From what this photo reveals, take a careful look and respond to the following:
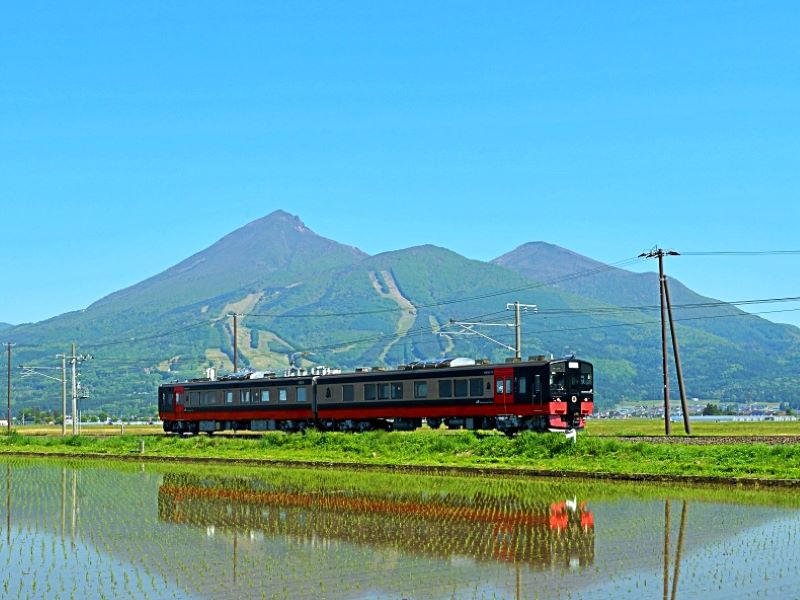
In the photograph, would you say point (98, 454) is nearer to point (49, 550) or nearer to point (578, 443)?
point (578, 443)

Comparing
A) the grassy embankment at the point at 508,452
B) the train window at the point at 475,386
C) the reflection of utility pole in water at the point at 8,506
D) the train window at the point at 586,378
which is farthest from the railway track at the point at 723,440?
the reflection of utility pole in water at the point at 8,506

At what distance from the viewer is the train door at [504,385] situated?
4669 centimetres

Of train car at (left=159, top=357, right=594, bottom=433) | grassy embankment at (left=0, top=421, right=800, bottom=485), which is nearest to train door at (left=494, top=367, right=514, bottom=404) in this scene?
train car at (left=159, top=357, right=594, bottom=433)

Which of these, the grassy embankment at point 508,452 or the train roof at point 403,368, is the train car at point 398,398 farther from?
the grassy embankment at point 508,452

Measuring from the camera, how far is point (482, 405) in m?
47.8

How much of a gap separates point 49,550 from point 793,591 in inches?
477

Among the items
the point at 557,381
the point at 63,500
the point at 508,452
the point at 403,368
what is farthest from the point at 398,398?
the point at 63,500

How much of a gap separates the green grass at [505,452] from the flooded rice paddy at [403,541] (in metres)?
2.89

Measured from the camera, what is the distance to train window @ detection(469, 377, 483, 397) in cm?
4787

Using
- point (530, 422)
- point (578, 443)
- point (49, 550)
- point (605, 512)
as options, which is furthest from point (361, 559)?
point (530, 422)

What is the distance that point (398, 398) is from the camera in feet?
171

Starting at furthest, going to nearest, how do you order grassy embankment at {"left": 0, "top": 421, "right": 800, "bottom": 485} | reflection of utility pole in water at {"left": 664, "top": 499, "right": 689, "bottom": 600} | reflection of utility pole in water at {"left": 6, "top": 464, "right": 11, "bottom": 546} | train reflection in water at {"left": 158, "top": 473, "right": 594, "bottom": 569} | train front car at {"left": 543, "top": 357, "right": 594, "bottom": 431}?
1. train front car at {"left": 543, "top": 357, "right": 594, "bottom": 431}
2. grassy embankment at {"left": 0, "top": 421, "right": 800, "bottom": 485}
3. reflection of utility pole in water at {"left": 6, "top": 464, "right": 11, "bottom": 546}
4. train reflection in water at {"left": 158, "top": 473, "right": 594, "bottom": 569}
5. reflection of utility pole in water at {"left": 664, "top": 499, "right": 689, "bottom": 600}

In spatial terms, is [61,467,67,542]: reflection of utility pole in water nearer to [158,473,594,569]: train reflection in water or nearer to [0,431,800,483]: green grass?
[158,473,594,569]: train reflection in water

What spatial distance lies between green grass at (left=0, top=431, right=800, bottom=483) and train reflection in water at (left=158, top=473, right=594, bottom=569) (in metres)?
7.13
